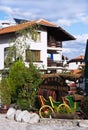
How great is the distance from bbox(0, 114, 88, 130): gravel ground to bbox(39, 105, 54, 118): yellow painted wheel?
2.80ft

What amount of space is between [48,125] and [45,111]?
194cm

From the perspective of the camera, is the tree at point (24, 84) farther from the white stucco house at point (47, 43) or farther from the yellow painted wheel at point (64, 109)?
the white stucco house at point (47, 43)

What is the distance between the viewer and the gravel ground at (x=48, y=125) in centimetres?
1387

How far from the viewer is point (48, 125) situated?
14539 mm

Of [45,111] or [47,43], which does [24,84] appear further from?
[47,43]

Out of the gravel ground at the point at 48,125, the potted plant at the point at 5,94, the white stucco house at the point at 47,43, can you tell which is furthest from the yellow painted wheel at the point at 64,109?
the white stucco house at the point at 47,43

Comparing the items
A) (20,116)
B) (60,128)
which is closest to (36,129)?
(60,128)

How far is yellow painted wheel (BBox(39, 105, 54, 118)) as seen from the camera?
52.9 feet

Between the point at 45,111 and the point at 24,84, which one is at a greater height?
the point at 24,84

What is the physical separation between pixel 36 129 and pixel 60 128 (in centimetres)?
85

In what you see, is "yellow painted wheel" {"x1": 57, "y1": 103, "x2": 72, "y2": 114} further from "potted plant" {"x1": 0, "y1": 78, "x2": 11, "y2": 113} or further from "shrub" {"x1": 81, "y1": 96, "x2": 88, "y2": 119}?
"potted plant" {"x1": 0, "y1": 78, "x2": 11, "y2": 113}

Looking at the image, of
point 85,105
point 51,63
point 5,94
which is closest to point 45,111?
point 85,105

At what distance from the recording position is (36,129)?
Answer: 13609mm

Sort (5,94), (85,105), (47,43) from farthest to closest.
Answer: (47,43) < (5,94) < (85,105)
